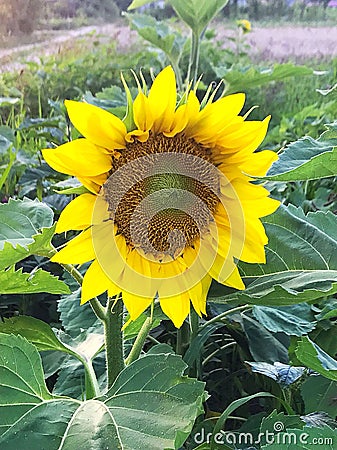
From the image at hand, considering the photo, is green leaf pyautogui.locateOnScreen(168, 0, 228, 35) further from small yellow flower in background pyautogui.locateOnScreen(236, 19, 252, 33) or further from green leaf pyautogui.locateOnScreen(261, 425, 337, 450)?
small yellow flower in background pyautogui.locateOnScreen(236, 19, 252, 33)

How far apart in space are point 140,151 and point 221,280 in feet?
0.28

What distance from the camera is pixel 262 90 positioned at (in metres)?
1.29

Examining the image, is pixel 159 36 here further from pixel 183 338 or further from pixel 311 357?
pixel 311 357

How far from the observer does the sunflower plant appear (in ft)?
1.07

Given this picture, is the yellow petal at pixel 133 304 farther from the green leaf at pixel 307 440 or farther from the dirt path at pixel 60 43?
the dirt path at pixel 60 43

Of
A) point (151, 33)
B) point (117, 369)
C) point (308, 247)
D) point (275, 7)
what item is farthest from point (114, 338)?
point (275, 7)

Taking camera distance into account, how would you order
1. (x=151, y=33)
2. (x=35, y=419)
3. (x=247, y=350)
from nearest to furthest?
(x=35, y=419), (x=247, y=350), (x=151, y=33)

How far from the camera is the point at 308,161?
33cm

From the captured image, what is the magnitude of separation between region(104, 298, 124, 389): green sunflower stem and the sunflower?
0.02 m

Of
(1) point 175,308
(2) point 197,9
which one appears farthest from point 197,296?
(2) point 197,9

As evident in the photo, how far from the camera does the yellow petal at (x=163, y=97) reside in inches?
13.2

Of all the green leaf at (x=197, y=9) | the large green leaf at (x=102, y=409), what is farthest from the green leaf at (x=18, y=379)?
the green leaf at (x=197, y=9)

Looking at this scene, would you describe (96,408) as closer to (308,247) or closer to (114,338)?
(114,338)

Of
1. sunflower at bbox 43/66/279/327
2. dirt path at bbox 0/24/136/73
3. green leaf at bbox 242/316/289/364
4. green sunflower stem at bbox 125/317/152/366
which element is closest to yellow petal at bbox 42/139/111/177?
sunflower at bbox 43/66/279/327
